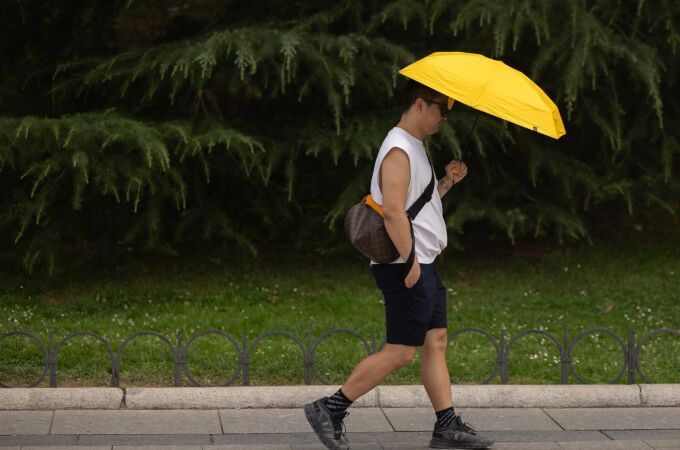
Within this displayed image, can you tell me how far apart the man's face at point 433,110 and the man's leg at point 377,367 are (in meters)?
1.09

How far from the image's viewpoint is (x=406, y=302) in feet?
17.4

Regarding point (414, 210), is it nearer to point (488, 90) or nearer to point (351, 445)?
point (488, 90)

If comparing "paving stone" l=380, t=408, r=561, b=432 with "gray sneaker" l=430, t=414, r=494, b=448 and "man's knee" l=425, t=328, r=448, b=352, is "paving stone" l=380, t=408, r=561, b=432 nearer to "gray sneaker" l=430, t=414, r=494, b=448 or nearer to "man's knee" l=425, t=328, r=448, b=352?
"gray sneaker" l=430, t=414, r=494, b=448

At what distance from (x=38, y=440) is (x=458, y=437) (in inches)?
84.2

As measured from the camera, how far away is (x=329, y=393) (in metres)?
6.43

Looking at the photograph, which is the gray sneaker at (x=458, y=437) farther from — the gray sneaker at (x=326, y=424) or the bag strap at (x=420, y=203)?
the bag strap at (x=420, y=203)

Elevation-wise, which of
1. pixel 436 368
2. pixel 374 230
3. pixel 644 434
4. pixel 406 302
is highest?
pixel 374 230

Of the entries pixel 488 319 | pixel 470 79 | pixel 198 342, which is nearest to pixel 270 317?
pixel 198 342

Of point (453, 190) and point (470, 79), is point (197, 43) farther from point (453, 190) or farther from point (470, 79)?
point (470, 79)

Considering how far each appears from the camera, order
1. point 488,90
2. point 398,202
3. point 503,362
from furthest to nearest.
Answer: point 503,362 → point 488,90 → point 398,202

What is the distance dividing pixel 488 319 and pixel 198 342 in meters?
2.33

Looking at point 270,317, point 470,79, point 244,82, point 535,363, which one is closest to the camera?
point 470,79

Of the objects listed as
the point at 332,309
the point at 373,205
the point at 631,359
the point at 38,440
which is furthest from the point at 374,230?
the point at 332,309

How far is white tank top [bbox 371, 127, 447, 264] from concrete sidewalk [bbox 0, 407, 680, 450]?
109 centimetres
